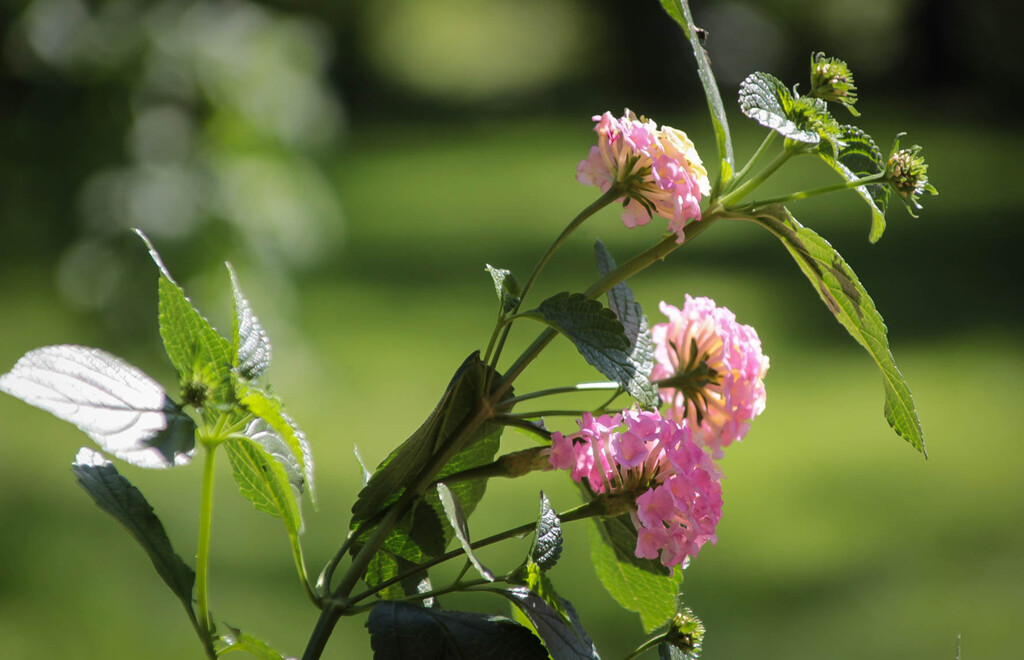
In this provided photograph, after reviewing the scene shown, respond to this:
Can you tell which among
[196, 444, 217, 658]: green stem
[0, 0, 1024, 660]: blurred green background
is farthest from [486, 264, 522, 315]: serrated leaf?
[0, 0, 1024, 660]: blurred green background

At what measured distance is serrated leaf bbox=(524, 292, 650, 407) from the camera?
1.15 feet

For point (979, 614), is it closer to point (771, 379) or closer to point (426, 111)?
point (771, 379)

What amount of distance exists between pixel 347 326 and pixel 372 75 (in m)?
3.07

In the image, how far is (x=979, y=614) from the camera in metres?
1.75

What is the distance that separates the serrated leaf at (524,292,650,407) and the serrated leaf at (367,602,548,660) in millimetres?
86

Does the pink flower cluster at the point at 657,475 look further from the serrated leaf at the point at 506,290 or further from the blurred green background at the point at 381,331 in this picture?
the blurred green background at the point at 381,331

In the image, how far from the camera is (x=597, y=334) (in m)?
0.36

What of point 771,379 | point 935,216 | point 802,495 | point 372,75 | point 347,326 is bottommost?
point 802,495

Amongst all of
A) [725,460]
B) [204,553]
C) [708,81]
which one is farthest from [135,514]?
[725,460]

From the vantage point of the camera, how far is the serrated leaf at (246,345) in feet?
1.22

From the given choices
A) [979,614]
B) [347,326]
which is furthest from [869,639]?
[347,326]

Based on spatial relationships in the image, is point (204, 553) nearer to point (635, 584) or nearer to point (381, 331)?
point (635, 584)

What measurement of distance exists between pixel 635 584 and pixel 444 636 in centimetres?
12

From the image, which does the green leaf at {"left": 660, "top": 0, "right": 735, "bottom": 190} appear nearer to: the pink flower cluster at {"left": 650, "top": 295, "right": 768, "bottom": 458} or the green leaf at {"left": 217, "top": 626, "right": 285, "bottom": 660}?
the pink flower cluster at {"left": 650, "top": 295, "right": 768, "bottom": 458}
